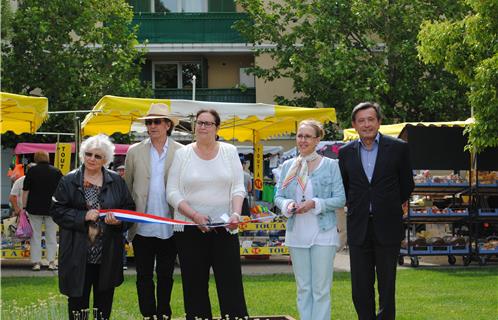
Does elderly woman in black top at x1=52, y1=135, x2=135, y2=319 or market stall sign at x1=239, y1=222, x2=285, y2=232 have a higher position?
elderly woman in black top at x1=52, y1=135, x2=135, y2=319

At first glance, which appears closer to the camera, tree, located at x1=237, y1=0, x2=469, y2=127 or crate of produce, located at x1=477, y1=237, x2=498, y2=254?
crate of produce, located at x1=477, y1=237, x2=498, y2=254

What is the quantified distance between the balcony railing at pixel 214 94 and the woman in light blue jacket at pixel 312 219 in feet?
94.7

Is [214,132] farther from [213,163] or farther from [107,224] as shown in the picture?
[107,224]

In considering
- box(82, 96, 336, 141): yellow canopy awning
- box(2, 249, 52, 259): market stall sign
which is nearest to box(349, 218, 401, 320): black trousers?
box(82, 96, 336, 141): yellow canopy awning

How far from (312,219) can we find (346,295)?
4500 millimetres

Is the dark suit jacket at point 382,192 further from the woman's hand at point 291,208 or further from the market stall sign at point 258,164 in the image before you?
the market stall sign at point 258,164

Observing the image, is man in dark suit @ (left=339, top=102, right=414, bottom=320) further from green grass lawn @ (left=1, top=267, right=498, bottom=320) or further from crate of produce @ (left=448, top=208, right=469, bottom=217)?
crate of produce @ (left=448, top=208, right=469, bottom=217)

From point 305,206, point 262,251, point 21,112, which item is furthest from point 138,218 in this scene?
point 262,251

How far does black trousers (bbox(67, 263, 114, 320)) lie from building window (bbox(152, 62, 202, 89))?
101 ft

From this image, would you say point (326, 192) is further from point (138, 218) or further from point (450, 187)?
point (450, 187)

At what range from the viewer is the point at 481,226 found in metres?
18.2

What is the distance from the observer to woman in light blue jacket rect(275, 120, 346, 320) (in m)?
8.12

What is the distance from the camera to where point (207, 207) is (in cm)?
800

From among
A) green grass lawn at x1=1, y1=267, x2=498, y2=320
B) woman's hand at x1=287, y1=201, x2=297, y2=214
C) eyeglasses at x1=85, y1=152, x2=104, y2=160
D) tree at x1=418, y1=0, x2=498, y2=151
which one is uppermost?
tree at x1=418, y1=0, x2=498, y2=151
